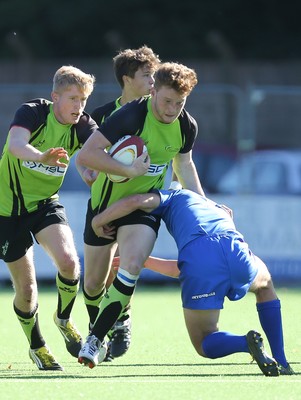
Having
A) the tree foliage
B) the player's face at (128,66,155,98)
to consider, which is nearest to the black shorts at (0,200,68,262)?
the player's face at (128,66,155,98)

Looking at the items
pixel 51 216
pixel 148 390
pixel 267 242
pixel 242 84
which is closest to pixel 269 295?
pixel 148 390

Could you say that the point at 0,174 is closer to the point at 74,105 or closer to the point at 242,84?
the point at 74,105

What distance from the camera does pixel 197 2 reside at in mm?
25609

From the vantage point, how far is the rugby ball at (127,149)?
7352 millimetres

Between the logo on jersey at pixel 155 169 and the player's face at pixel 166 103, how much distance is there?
1.03ft

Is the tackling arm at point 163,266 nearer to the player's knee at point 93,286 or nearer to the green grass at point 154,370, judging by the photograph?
the player's knee at point 93,286

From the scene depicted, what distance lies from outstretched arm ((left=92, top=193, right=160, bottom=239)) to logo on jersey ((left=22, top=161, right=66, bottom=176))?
58 centimetres

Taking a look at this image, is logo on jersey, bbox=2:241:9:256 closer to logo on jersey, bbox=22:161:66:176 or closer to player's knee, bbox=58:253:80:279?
player's knee, bbox=58:253:80:279

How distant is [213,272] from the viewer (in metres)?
6.99

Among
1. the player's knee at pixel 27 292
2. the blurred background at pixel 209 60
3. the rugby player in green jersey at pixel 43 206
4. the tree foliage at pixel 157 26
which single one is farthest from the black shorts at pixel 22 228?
the tree foliage at pixel 157 26

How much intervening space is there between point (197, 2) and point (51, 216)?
18.2m

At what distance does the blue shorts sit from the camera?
6.97m

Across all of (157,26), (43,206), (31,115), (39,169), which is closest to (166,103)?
(31,115)

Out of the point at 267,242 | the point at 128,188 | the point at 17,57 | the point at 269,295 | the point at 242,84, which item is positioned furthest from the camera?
the point at 17,57
